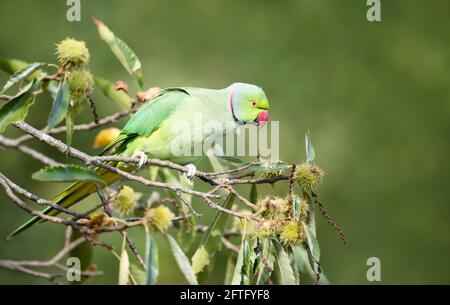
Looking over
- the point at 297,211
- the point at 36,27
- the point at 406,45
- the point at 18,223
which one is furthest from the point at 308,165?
the point at 406,45

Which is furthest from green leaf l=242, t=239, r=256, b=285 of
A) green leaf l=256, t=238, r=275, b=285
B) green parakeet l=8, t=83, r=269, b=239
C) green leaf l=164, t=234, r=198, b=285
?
green parakeet l=8, t=83, r=269, b=239

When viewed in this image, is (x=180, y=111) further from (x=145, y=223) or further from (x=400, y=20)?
(x=400, y=20)

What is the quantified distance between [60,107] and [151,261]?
2.19 ft

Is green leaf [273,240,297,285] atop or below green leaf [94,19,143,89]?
below

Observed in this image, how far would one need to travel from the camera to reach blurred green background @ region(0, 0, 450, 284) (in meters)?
7.08

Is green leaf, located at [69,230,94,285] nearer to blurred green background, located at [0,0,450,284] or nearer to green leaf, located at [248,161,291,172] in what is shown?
green leaf, located at [248,161,291,172]

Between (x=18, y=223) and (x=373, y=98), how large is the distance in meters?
4.70

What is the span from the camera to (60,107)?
246 centimetres

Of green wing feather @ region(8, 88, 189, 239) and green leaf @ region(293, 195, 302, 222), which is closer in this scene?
green leaf @ region(293, 195, 302, 222)

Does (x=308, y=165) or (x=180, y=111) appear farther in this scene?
(x=180, y=111)

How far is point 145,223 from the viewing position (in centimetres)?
234

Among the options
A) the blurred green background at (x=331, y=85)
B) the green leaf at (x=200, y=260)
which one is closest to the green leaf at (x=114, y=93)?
the green leaf at (x=200, y=260)

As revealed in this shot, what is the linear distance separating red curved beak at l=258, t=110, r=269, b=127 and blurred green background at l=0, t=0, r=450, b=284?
278 centimetres

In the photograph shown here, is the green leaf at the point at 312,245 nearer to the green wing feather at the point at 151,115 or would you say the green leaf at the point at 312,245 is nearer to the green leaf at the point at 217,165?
the green leaf at the point at 217,165
